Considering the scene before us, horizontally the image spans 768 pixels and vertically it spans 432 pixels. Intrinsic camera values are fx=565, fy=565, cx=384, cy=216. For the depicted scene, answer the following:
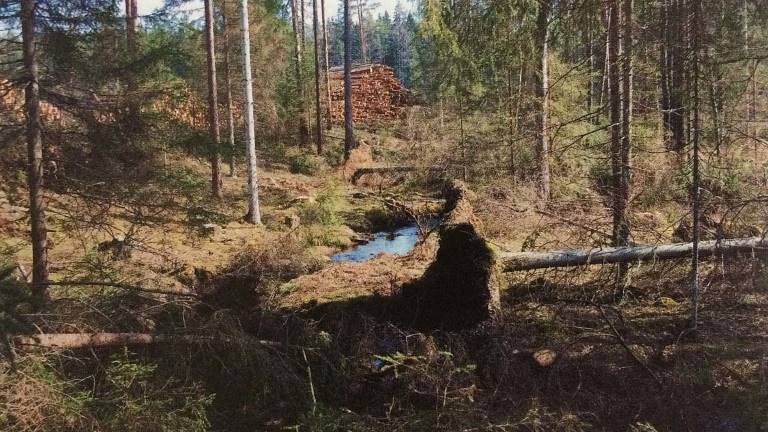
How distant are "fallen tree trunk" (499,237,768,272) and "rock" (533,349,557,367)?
180cm

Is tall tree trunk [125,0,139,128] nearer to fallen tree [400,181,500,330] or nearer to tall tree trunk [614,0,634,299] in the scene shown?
fallen tree [400,181,500,330]

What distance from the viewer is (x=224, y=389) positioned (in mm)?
5871

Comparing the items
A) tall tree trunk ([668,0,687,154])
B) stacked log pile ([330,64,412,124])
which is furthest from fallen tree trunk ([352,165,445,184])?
tall tree trunk ([668,0,687,154])

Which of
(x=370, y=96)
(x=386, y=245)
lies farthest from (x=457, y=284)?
(x=370, y=96)

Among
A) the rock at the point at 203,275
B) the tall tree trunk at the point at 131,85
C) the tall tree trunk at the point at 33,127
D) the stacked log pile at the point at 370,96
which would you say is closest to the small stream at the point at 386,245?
the rock at the point at 203,275

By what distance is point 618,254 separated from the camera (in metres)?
7.58

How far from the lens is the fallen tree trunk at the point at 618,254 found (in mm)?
6938

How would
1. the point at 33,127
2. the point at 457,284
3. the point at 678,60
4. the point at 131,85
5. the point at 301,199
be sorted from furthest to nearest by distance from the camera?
the point at 301,199 → the point at 457,284 → the point at 131,85 → the point at 678,60 → the point at 33,127

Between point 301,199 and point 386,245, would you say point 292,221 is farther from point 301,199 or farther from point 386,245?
point 301,199

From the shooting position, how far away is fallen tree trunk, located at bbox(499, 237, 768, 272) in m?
6.94

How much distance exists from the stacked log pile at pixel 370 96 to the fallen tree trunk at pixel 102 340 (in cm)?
3210

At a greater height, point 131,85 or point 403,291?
point 131,85

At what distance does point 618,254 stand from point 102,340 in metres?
6.24

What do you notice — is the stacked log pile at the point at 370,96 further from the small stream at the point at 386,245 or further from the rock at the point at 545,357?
the rock at the point at 545,357
